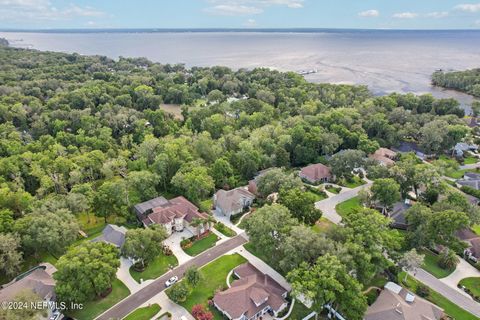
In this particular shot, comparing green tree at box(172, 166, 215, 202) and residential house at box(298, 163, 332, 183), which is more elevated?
green tree at box(172, 166, 215, 202)

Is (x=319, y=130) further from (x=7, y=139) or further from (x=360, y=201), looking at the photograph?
(x=7, y=139)

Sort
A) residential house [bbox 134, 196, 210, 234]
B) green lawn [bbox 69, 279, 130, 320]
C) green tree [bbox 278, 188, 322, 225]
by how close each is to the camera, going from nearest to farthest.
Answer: green lawn [bbox 69, 279, 130, 320] < green tree [bbox 278, 188, 322, 225] < residential house [bbox 134, 196, 210, 234]

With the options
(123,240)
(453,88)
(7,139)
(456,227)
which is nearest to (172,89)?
(7,139)

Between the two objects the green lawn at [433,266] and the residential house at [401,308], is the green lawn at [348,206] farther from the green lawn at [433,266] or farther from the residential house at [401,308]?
the residential house at [401,308]

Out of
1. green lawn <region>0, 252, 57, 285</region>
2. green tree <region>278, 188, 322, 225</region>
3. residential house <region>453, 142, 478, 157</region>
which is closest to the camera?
green lawn <region>0, 252, 57, 285</region>

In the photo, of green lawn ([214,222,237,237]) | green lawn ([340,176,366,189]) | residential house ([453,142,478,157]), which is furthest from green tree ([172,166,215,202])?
residential house ([453,142,478,157])

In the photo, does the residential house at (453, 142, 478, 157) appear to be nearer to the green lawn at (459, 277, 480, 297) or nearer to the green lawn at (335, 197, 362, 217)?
the green lawn at (335, 197, 362, 217)
